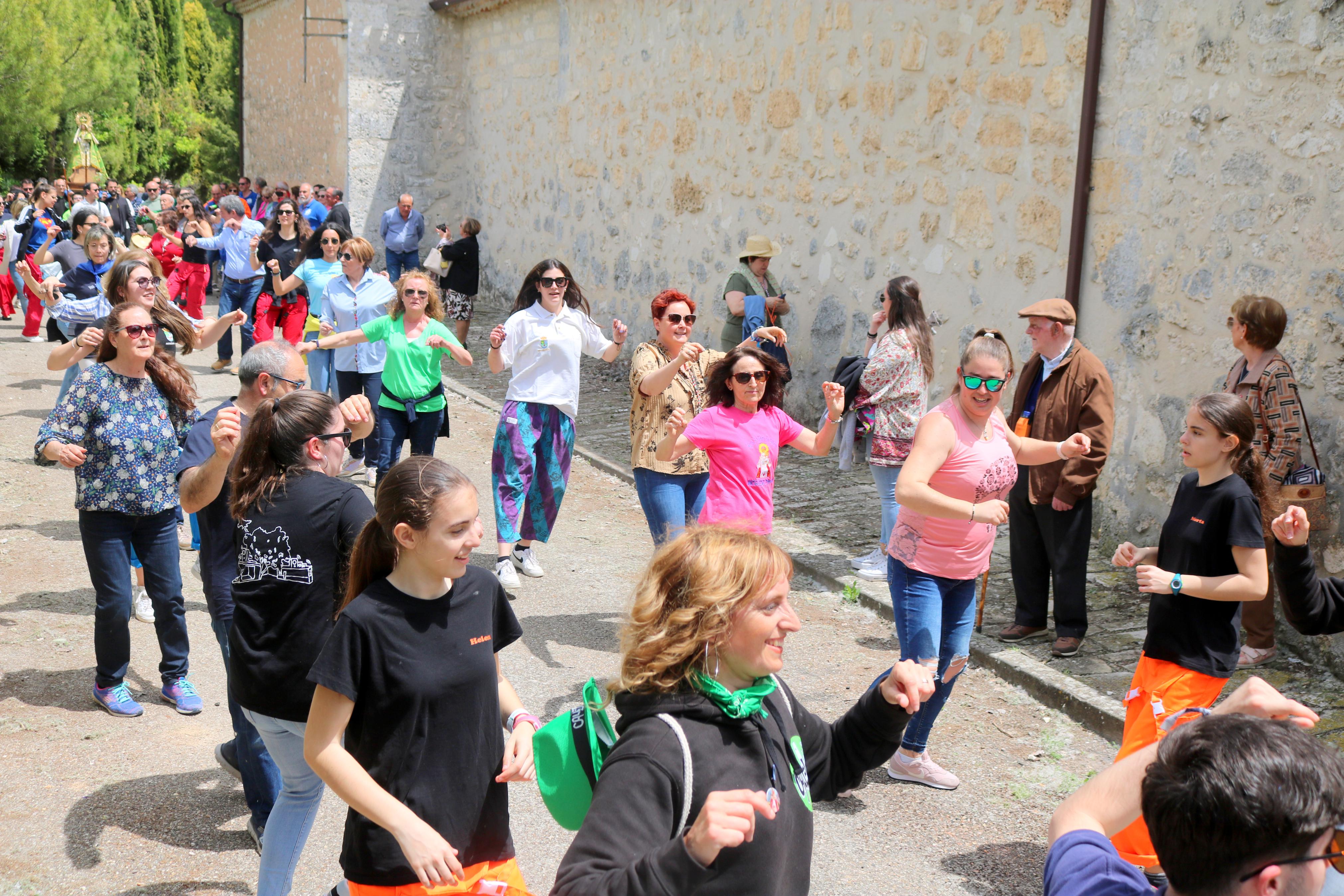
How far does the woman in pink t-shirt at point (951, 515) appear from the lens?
414cm

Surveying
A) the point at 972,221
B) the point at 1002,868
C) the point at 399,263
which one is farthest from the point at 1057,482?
the point at 399,263

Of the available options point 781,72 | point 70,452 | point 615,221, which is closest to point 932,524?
point 70,452

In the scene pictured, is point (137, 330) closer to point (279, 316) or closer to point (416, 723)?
point (416, 723)

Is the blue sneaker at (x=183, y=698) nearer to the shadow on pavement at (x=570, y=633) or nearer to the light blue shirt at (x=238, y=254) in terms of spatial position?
the shadow on pavement at (x=570, y=633)

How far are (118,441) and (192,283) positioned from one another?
413 inches

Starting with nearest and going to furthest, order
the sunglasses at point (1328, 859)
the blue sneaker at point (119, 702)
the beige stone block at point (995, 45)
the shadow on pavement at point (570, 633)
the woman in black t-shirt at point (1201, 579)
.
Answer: the sunglasses at point (1328, 859) < the woman in black t-shirt at point (1201, 579) < the blue sneaker at point (119, 702) < the shadow on pavement at point (570, 633) < the beige stone block at point (995, 45)

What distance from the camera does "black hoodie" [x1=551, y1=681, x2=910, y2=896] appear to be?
1725 millimetres

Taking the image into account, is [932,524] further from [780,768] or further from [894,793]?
[780,768]

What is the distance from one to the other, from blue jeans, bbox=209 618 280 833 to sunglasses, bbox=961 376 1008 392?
2684 millimetres

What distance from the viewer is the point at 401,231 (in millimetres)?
17500

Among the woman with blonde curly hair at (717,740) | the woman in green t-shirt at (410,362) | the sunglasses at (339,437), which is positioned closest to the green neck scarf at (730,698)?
the woman with blonde curly hair at (717,740)

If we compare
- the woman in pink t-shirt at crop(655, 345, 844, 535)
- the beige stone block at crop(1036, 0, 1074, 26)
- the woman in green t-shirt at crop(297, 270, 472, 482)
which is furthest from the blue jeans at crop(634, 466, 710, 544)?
the beige stone block at crop(1036, 0, 1074, 26)

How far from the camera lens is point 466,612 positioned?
271 centimetres

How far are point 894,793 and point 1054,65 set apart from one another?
209 inches
